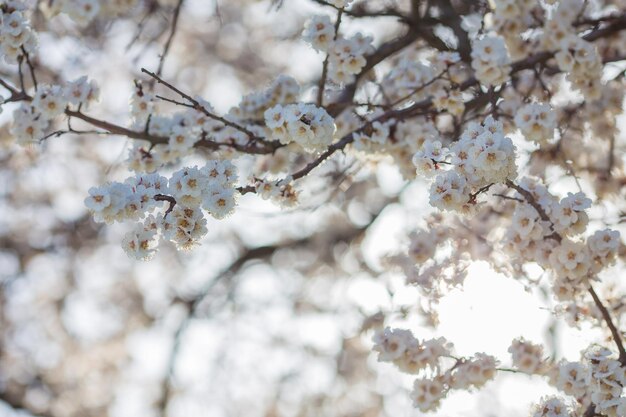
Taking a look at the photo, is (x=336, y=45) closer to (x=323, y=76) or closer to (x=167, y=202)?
(x=323, y=76)

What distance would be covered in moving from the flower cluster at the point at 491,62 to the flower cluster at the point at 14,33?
86.2 inches

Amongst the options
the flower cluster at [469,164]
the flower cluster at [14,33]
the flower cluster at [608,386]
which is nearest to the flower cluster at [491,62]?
the flower cluster at [469,164]

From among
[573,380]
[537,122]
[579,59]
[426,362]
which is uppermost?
[579,59]

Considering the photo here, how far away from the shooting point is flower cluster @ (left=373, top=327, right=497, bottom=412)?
11.6 ft

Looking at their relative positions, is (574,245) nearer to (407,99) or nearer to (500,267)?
(500,267)

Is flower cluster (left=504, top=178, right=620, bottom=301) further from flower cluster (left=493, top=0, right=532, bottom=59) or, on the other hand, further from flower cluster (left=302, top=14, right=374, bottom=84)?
flower cluster (left=302, top=14, right=374, bottom=84)

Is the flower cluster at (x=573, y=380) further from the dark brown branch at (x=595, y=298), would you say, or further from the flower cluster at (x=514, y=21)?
the flower cluster at (x=514, y=21)

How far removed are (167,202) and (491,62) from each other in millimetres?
A: 1777

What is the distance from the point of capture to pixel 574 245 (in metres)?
3.37

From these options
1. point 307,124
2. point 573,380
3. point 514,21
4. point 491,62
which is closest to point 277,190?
point 307,124

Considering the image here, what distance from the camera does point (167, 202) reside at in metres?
2.93

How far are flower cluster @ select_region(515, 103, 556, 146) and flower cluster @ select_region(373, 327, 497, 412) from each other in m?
1.08

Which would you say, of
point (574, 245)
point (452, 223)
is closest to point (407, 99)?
point (452, 223)

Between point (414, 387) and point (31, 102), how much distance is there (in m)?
2.33
